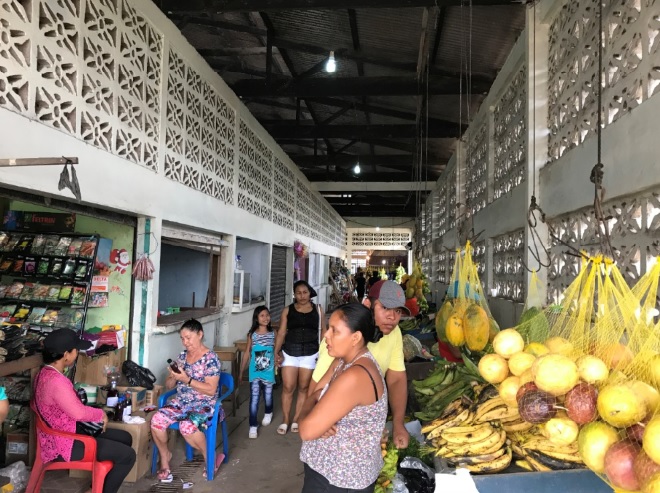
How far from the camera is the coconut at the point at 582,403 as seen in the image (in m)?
1.34

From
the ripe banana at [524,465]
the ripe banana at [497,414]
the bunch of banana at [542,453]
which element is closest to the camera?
the bunch of banana at [542,453]

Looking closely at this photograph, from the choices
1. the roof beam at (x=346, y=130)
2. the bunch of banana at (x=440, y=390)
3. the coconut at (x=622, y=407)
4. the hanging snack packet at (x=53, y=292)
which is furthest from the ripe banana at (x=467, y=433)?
the roof beam at (x=346, y=130)

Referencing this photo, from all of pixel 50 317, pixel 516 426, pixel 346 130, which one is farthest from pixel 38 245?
pixel 346 130

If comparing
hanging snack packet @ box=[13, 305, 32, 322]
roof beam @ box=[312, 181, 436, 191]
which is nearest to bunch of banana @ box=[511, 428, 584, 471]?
hanging snack packet @ box=[13, 305, 32, 322]

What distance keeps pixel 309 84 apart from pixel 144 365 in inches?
166

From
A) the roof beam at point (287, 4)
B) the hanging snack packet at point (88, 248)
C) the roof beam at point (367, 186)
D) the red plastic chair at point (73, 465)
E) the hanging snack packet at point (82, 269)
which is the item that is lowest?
the red plastic chair at point (73, 465)

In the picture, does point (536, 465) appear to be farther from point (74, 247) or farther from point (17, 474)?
point (74, 247)

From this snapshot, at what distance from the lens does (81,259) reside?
3945 mm

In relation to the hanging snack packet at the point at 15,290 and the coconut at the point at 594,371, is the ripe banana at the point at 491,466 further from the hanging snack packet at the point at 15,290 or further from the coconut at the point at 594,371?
the hanging snack packet at the point at 15,290

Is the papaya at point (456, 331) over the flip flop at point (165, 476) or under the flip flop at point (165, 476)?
over

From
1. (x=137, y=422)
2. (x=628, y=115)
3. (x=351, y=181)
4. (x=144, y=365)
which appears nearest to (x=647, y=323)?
(x=628, y=115)

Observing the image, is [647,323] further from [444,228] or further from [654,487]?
[444,228]

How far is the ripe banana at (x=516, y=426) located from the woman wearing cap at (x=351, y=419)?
873 mm

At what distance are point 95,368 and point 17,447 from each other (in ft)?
2.41
